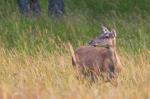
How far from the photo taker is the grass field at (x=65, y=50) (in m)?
6.73

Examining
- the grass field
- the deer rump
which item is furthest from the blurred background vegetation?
the deer rump

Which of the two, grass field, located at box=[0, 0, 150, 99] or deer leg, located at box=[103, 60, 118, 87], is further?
deer leg, located at box=[103, 60, 118, 87]

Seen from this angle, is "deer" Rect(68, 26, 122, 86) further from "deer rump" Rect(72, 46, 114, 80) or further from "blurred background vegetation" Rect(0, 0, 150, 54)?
"blurred background vegetation" Rect(0, 0, 150, 54)

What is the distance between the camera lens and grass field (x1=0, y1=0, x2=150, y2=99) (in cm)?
673

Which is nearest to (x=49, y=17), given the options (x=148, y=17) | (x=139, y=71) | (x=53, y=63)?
(x=148, y=17)

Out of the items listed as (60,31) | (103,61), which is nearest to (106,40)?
(103,61)

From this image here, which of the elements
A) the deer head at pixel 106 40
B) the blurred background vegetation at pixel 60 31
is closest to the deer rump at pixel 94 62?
the deer head at pixel 106 40

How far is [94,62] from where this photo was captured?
26.2 feet

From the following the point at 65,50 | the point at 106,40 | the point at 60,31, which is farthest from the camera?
the point at 60,31

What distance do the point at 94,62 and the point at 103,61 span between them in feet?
0.37

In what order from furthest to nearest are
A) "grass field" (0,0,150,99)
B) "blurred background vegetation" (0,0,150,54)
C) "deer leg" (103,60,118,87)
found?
"blurred background vegetation" (0,0,150,54), "deer leg" (103,60,118,87), "grass field" (0,0,150,99)

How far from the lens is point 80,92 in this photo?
6.56 metres

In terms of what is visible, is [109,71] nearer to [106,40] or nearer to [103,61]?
[103,61]

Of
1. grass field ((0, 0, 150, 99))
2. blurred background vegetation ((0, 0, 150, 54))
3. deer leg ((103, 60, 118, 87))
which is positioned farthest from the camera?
blurred background vegetation ((0, 0, 150, 54))
